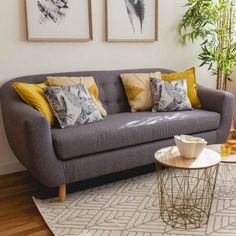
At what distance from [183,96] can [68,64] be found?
1101mm

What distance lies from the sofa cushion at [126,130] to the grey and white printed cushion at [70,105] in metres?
0.07

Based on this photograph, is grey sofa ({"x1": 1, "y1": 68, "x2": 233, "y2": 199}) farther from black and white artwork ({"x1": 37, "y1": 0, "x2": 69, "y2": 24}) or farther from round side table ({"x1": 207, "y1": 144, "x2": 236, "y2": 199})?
black and white artwork ({"x1": 37, "y1": 0, "x2": 69, "y2": 24})

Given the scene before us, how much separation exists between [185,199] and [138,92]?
109 centimetres

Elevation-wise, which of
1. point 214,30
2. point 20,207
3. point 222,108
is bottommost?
point 20,207

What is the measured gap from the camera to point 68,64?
2904 millimetres

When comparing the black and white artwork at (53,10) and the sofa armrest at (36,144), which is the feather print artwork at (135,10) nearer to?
the black and white artwork at (53,10)

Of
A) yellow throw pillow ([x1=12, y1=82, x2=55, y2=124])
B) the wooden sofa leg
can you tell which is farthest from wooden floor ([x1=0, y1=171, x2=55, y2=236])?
yellow throw pillow ([x1=12, y1=82, x2=55, y2=124])

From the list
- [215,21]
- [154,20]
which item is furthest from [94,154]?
[215,21]

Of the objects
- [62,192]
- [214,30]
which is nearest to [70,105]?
[62,192]

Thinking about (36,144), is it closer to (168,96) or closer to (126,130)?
(126,130)

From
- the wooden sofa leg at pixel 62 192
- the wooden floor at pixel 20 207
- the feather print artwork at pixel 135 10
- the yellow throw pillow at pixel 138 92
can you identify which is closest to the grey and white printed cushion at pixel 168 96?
the yellow throw pillow at pixel 138 92

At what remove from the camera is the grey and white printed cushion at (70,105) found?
89.6 inches

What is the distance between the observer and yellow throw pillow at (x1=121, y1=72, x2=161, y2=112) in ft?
9.33

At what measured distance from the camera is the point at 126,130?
7.58ft
